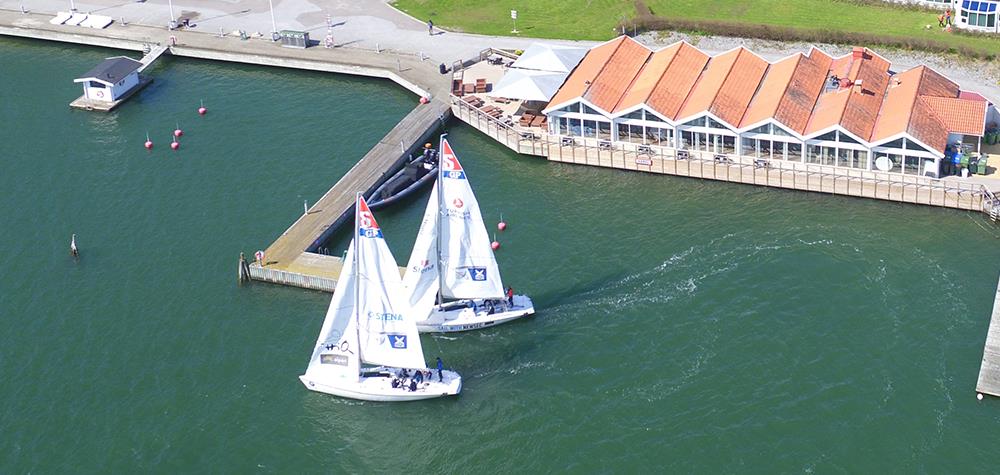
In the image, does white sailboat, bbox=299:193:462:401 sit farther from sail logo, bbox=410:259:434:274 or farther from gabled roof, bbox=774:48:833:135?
gabled roof, bbox=774:48:833:135

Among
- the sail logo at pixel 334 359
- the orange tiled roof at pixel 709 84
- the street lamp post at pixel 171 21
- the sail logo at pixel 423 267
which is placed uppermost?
the street lamp post at pixel 171 21

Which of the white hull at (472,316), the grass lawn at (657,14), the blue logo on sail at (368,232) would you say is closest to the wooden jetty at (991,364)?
the white hull at (472,316)

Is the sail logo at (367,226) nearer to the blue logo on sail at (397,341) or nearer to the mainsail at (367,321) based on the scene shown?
the mainsail at (367,321)

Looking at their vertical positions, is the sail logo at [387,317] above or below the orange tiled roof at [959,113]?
below

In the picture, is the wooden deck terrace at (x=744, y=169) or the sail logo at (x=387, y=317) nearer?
the sail logo at (x=387, y=317)

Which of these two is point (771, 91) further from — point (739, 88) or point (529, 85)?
point (529, 85)

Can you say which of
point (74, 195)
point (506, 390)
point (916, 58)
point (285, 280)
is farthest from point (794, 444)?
point (74, 195)

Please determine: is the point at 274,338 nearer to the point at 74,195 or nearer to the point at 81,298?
the point at 81,298
